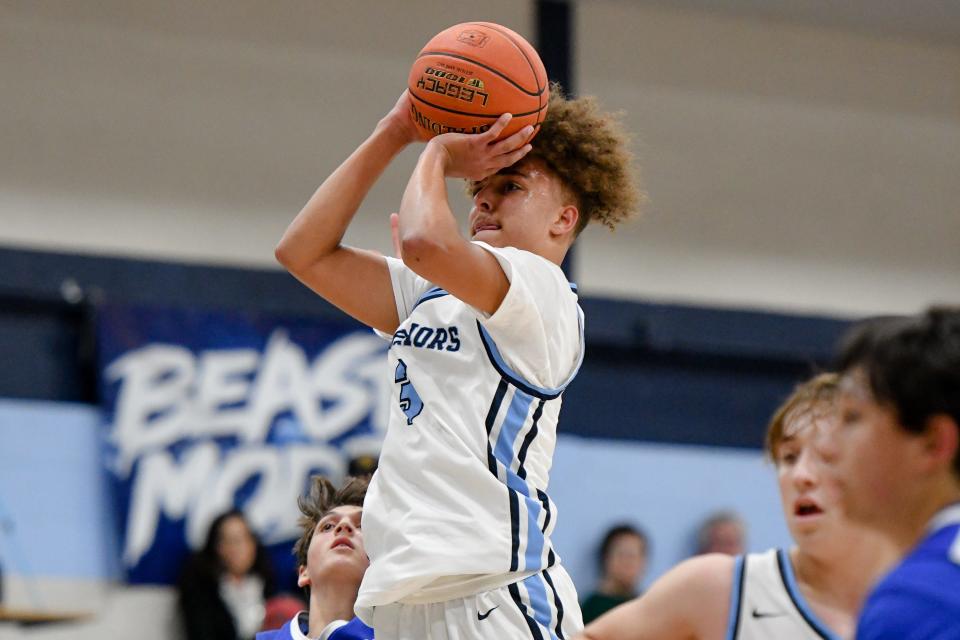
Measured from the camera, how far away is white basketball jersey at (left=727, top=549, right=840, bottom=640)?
290 cm

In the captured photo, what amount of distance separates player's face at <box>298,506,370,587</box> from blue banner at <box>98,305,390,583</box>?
551 cm

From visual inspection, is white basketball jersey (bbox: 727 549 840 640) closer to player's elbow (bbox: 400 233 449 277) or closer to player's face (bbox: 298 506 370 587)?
player's elbow (bbox: 400 233 449 277)

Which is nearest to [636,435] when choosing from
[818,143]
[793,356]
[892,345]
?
[793,356]

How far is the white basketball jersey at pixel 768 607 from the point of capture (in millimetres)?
2902

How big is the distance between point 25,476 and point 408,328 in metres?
6.59

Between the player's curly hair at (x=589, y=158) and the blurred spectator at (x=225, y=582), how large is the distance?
5.94 m

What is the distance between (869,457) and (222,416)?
8241 mm

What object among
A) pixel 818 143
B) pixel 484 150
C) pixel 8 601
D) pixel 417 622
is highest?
pixel 818 143

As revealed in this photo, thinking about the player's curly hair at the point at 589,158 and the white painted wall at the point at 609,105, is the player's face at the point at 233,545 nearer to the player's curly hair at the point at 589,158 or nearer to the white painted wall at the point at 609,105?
the white painted wall at the point at 609,105

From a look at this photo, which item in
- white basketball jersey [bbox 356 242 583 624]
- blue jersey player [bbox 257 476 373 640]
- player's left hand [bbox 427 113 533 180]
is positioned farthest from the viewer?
blue jersey player [bbox 257 476 373 640]

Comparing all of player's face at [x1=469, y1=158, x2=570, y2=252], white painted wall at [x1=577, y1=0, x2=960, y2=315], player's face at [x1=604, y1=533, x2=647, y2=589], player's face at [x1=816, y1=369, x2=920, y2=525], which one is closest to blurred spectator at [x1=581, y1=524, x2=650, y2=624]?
player's face at [x1=604, y1=533, x2=647, y2=589]

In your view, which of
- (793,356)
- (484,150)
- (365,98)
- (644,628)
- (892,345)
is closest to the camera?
(892,345)

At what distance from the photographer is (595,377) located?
11.4m

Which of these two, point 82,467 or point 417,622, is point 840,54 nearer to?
point 82,467
